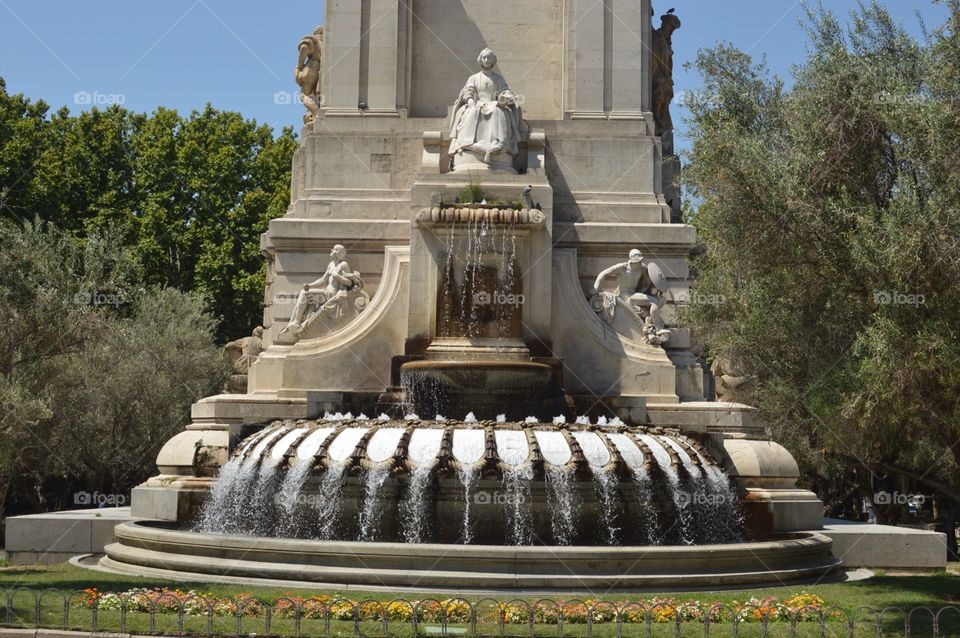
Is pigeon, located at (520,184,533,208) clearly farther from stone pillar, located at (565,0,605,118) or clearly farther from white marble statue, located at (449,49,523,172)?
stone pillar, located at (565,0,605,118)

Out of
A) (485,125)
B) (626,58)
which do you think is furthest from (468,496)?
(626,58)

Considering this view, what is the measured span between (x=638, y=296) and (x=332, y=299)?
18.9ft

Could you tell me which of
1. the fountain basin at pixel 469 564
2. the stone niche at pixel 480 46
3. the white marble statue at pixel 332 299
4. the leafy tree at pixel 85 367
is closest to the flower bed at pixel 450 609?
the fountain basin at pixel 469 564

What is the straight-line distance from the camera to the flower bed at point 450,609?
1215cm

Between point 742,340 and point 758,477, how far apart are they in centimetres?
339

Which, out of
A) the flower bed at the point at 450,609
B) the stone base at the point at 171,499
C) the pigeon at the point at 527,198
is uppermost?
the pigeon at the point at 527,198

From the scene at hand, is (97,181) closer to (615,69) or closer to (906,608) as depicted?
(615,69)

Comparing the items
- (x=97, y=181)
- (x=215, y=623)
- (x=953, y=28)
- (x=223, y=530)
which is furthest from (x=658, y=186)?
(x=97, y=181)

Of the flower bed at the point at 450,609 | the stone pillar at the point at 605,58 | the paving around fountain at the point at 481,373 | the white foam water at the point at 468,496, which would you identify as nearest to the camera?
the flower bed at the point at 450,609

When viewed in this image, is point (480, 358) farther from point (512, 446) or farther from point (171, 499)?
point (171, 499)

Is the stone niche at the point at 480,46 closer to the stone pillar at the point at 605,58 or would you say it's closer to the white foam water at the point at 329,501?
the stone pillar at the point at 605,58

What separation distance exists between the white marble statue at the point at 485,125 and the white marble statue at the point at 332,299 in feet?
9.69

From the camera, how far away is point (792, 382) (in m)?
22.2

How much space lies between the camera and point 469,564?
46.8 ft
